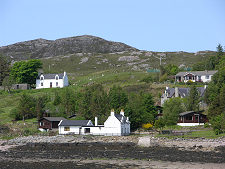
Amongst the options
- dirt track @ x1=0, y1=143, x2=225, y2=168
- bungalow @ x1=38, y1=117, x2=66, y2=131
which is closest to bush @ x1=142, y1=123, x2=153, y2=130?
dirt track @ x1=0, y1=143, x2=225, y2=168

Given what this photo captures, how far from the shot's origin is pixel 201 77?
344 feet

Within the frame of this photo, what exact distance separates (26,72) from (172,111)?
57410 millimetres

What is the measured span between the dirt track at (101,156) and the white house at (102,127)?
9605 millimetres

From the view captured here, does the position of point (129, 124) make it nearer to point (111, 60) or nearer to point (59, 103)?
point (59, 103)

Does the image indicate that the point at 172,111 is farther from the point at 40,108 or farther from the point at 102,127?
the point at 40,108

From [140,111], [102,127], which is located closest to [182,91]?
[140,111]

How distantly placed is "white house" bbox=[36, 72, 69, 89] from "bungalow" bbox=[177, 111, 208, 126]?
4798 cm

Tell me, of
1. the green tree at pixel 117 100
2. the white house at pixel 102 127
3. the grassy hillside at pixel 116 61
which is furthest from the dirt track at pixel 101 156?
the grassy hillside at pixel 116 61

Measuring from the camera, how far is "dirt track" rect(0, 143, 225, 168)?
40125mm

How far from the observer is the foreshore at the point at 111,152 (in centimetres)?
4044

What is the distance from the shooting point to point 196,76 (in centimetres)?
10544

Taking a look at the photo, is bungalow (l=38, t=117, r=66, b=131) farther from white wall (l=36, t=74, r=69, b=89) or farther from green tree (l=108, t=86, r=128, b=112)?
white wall (l=36, t=74, r=69, b=89)

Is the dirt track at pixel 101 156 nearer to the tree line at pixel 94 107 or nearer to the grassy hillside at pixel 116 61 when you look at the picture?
the tree line at pixel 94 107

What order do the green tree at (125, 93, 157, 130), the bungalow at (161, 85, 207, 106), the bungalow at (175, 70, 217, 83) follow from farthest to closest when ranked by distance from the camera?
the bungalow at (175, 70, 217, 83) → the bungalow at (161, 85, 207, 106) → the green tree at (125, 93, 157, 130)
